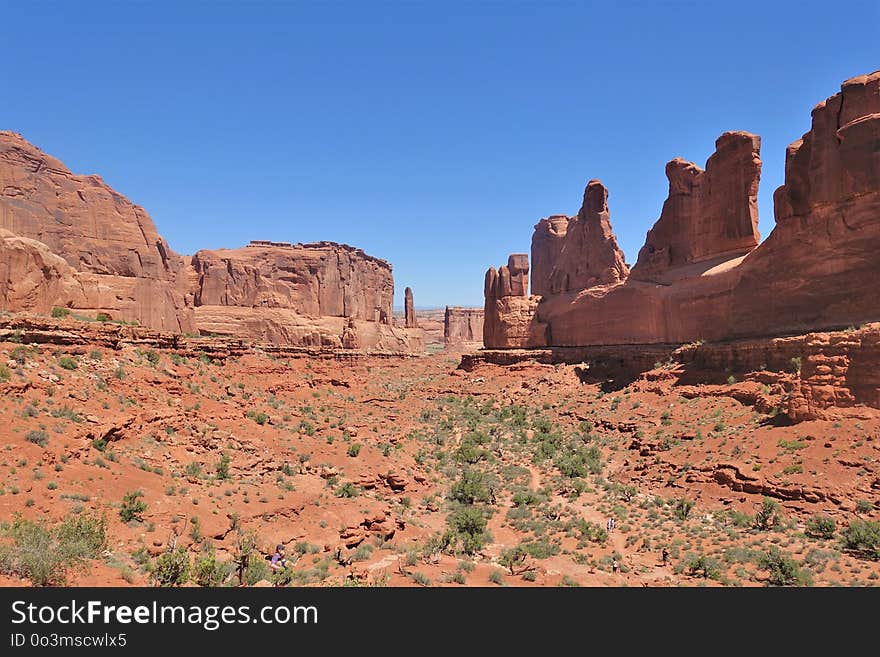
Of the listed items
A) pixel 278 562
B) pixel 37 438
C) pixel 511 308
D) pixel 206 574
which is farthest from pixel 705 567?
pixel 511 308

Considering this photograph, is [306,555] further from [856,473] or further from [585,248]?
[585,248]

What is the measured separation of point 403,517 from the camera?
16516 mm

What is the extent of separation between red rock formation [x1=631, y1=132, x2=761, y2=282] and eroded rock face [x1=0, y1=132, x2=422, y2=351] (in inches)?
1507

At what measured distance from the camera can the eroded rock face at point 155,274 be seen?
24.9m

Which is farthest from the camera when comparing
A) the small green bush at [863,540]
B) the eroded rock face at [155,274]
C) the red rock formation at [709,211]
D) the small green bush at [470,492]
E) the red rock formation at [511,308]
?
the red rock formation at [511,308]

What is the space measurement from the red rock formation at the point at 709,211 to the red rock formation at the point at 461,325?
8163 centimetres

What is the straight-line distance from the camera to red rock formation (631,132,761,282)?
31453mm

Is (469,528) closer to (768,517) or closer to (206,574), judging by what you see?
(768,517)

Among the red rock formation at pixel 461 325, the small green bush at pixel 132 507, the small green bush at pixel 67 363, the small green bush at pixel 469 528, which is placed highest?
the red rock formation at pixel 461 325

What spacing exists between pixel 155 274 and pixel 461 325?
8568cm

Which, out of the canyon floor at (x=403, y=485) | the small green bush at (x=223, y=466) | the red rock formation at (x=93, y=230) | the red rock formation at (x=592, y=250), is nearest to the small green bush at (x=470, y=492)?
the canyon floor at (x=403, y=485)

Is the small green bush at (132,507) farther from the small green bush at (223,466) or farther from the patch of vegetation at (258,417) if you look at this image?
the patch of vegetation at (258,417)

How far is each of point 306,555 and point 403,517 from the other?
4.31 meters

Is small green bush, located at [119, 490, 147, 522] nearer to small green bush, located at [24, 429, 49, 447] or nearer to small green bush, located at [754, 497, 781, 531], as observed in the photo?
small green bush, located at [24, 429, 49, 447]
